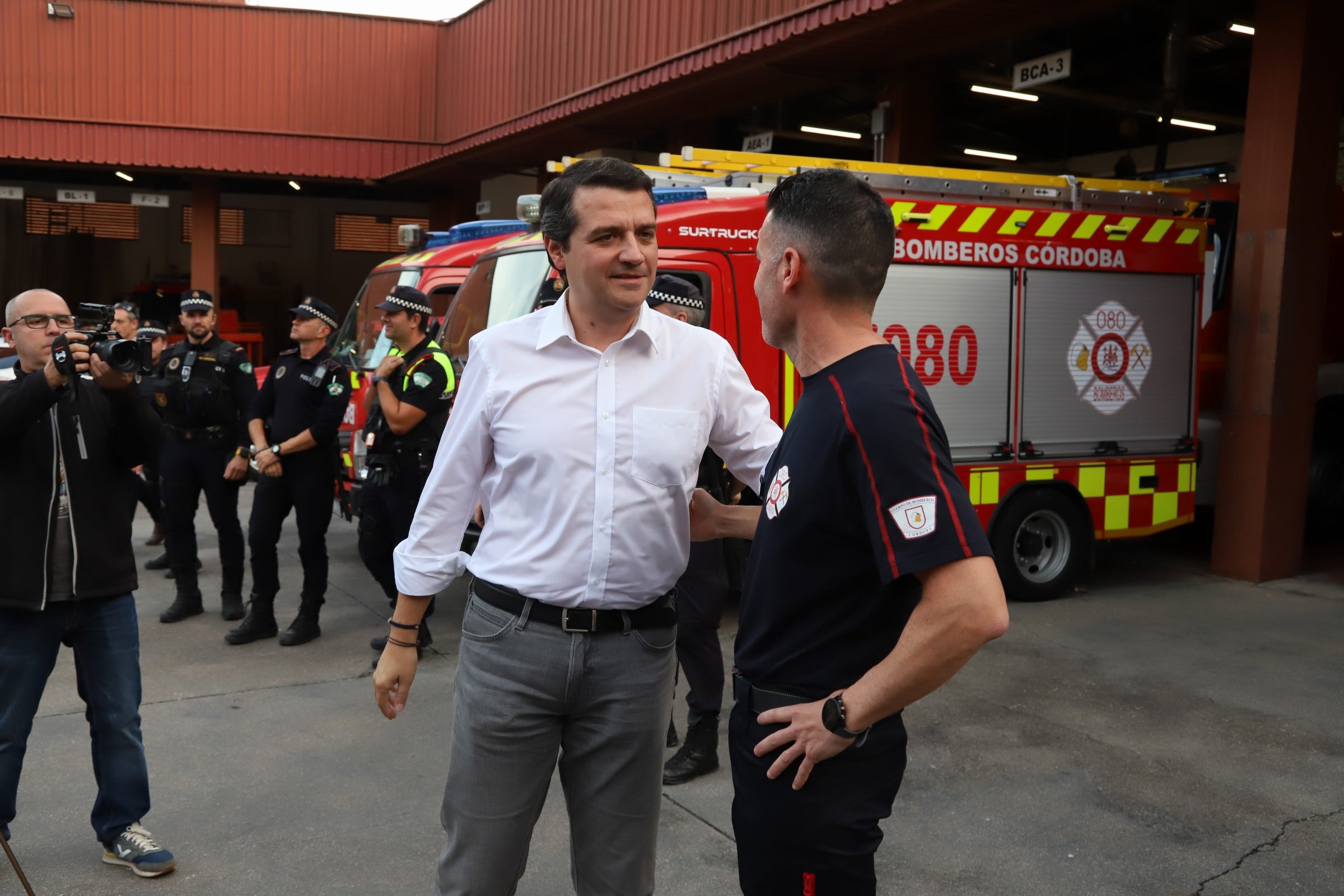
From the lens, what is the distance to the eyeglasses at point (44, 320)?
370cm

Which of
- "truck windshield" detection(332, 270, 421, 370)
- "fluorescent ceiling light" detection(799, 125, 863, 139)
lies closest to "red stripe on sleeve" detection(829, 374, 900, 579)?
"truck windshield" detection(332, 270, 421, 370)

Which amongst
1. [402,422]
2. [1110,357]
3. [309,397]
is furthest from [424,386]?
[1110,357]

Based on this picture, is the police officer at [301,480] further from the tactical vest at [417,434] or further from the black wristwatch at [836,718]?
the black wristwatch at [836,718]

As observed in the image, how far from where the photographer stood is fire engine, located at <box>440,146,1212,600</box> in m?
7.09

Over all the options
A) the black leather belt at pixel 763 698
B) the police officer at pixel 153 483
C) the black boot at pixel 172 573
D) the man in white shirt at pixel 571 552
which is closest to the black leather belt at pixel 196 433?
the police officer at pixel 153 483

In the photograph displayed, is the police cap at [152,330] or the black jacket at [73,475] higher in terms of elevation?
the police cap at [152,330]

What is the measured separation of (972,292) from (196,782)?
5191 mm

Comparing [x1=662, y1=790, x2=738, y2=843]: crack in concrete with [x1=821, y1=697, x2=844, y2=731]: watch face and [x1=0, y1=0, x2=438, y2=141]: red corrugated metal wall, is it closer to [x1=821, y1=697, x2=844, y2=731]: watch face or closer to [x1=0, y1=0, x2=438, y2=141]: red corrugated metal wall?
[x1=821, y1=697, x2=844, y2=731]: watch face

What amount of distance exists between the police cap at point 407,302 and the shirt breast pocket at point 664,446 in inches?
163

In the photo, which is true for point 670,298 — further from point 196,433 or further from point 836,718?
point 196,433

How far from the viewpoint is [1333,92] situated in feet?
26.2

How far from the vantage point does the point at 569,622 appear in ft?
7.95

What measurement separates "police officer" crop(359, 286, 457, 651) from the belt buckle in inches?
154

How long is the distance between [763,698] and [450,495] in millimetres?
887
